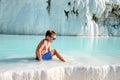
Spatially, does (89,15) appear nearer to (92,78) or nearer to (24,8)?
(24,8)

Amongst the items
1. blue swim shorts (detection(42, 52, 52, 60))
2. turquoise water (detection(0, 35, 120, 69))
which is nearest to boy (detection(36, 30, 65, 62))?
blue swim shorts (detection(42, 52, 52, 60))

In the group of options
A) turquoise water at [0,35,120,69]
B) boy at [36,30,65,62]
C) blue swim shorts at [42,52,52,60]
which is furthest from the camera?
turquoise water at [0,35,120,69]

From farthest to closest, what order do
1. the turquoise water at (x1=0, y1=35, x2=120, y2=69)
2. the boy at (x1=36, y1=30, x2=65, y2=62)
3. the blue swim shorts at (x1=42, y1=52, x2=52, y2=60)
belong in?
the turquoise water at (x1=0, y1=35, x2=120, y2=69), the blue swim shorts at (x1=42, y1=52, x2=52, y2=60), the boy at (x1=36, y1=30, x2=65, y2=62)

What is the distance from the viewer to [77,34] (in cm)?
1991

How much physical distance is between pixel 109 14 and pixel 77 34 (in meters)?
3.50

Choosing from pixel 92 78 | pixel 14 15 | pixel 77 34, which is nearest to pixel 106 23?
pixel 77 34

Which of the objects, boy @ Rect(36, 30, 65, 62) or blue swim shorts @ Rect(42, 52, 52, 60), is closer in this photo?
boy @ Rect(36, 30, 65, 62)

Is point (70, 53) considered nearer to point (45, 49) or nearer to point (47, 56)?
point (47, 56)

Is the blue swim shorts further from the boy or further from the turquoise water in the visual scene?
the turquoise water

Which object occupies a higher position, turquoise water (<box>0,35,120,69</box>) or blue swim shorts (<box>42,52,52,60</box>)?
blue swim shorts (<box>42,52,52,60</box>)

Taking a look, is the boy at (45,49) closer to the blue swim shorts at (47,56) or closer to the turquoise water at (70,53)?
the blue swim shorts at (47,56)

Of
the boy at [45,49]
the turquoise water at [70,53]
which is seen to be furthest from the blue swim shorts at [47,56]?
the turquoise water at [70,53]

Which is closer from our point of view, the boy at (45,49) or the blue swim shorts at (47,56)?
the boy at (45,49)

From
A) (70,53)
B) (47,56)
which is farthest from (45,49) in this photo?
(70,53)
